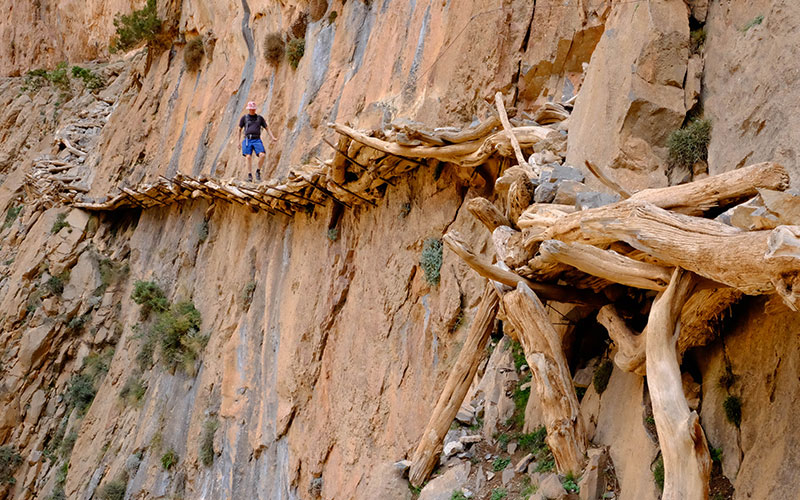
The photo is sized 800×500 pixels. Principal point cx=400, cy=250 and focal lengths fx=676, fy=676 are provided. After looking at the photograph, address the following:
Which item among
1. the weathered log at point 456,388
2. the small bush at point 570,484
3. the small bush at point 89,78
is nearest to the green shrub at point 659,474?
the small bush at point 570,484

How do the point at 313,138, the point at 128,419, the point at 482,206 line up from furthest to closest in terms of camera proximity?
the point at 128,419 → the point at 313,138 → the point at 482,206

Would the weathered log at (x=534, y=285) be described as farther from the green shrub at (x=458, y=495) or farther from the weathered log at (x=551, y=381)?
the green shrub at (x=458, y=495)

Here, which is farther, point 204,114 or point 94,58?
point 94,58

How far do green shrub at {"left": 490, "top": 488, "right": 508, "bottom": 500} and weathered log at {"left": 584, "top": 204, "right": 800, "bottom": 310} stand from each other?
2.76m

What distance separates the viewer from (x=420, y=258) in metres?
9.59

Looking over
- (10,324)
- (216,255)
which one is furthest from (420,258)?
(10,324)

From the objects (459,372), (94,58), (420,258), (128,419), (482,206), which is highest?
(94,58)

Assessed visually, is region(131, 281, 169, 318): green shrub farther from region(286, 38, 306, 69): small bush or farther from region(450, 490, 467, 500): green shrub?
region(450, 490, 467, 500): green shrub

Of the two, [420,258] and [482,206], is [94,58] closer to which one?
[420,258]

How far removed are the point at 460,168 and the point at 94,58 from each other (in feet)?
102

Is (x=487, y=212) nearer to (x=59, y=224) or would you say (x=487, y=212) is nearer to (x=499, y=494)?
(x=499, y=494)

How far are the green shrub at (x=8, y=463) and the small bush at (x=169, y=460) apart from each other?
22.8 ft

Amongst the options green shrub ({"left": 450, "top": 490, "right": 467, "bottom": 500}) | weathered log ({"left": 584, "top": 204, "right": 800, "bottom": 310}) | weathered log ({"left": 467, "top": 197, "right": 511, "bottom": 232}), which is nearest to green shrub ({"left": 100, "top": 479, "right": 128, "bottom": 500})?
green shrub ({"left": 450, "top": 490, "right": 467, "bottom": 500})

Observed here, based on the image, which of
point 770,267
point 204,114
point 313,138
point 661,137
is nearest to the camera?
point 770,267
